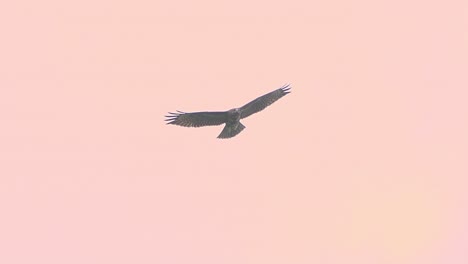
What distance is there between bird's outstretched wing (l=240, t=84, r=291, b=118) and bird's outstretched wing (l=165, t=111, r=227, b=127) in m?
1.34

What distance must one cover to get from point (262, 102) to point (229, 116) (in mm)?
2361

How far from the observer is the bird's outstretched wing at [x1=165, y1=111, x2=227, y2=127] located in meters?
49.2

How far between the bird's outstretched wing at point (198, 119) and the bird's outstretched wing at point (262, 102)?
4.38 ft

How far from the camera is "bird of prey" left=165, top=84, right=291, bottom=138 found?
4941 centimetres

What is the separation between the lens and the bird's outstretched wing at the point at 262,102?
5162cm

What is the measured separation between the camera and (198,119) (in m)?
49.8

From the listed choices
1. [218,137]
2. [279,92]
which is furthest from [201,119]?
[279,92]

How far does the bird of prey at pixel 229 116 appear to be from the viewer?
49.4 m

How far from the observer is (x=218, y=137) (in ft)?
167

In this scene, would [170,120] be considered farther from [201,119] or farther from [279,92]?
[279,92]

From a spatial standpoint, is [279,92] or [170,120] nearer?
[170,120]

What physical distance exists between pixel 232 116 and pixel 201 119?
4.94 feet

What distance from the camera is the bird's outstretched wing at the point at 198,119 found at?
49.2 m

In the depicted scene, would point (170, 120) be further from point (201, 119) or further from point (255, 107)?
point (255, 107)
